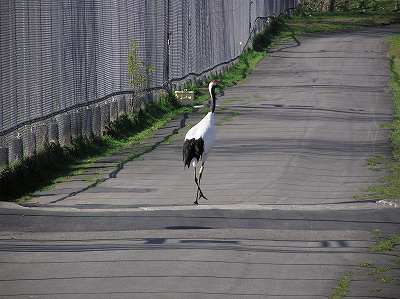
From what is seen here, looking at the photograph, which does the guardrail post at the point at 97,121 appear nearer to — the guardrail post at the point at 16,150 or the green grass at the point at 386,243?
the guardrail post at the point at 16,150

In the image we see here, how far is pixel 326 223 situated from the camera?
41.5 ft

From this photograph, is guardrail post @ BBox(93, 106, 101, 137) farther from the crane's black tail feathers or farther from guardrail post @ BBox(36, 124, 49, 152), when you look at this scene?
the crane's black tail feathers

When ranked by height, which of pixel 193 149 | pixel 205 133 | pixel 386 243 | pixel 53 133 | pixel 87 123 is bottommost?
pixel 386 243

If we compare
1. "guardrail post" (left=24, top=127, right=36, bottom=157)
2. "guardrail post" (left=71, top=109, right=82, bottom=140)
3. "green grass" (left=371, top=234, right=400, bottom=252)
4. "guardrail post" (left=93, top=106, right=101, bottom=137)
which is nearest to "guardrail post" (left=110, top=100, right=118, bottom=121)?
"guardrail post" (left=93, top=106, right=101, bottom=137)

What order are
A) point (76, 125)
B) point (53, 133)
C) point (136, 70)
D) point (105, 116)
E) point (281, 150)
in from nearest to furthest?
point (53, 133)
point (281, 150)
point (76, 125)
point (105, 116)
point (136, 70)

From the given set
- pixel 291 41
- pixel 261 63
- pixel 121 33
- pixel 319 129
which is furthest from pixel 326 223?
pixel 291 41

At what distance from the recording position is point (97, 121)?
21.2 metres

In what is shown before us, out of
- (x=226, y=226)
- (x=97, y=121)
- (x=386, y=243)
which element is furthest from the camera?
(x=97, y=121)

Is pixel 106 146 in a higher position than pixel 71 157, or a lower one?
lower

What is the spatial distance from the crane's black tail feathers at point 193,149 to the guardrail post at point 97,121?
18.8 feet

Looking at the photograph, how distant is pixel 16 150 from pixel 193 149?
8.79 feet

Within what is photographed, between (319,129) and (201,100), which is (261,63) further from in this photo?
(319,129)

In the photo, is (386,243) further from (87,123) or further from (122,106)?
(122,106)

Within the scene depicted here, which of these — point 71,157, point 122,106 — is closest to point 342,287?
point 71,157
